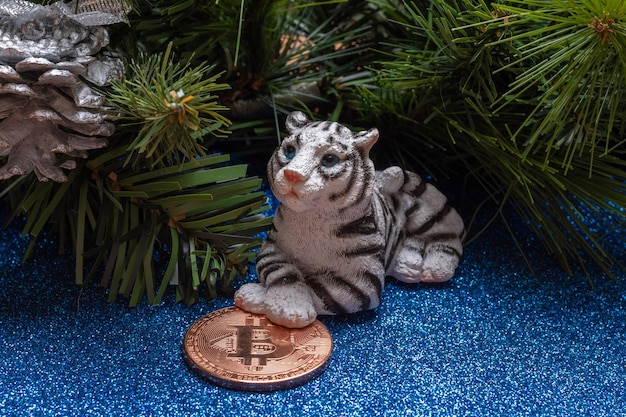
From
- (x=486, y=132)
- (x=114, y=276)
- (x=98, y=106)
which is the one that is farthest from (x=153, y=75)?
A: (x=486, y=132)

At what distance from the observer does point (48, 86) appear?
570 millimetres

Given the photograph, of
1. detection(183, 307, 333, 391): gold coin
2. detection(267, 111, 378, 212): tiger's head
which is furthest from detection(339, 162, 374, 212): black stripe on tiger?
detection(183, 307, 333, 391): gold coin

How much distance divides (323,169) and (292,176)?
0.03 meters

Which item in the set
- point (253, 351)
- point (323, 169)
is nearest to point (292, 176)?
point (323, 169)

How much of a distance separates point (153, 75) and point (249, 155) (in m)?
0.26

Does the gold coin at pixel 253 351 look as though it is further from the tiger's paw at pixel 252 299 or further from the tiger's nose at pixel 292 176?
the tiger's nose at pixel 292 176

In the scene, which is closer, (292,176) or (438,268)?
(292,176)

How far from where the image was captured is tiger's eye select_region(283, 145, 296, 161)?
2.10 ft

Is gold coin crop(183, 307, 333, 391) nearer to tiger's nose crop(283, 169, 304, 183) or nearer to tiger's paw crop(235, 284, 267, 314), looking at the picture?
tiger's paw crop(235, 284, 267, 314)

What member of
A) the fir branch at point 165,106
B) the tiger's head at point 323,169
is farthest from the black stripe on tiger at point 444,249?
the fir branch at point 165,106

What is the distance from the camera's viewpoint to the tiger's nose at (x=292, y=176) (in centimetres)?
61

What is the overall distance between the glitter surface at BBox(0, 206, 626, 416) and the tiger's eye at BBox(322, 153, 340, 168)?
0.13 m

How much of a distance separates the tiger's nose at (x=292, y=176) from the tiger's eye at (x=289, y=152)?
0.10 ft

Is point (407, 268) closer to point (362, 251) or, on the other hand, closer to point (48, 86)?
point (362, 251)
